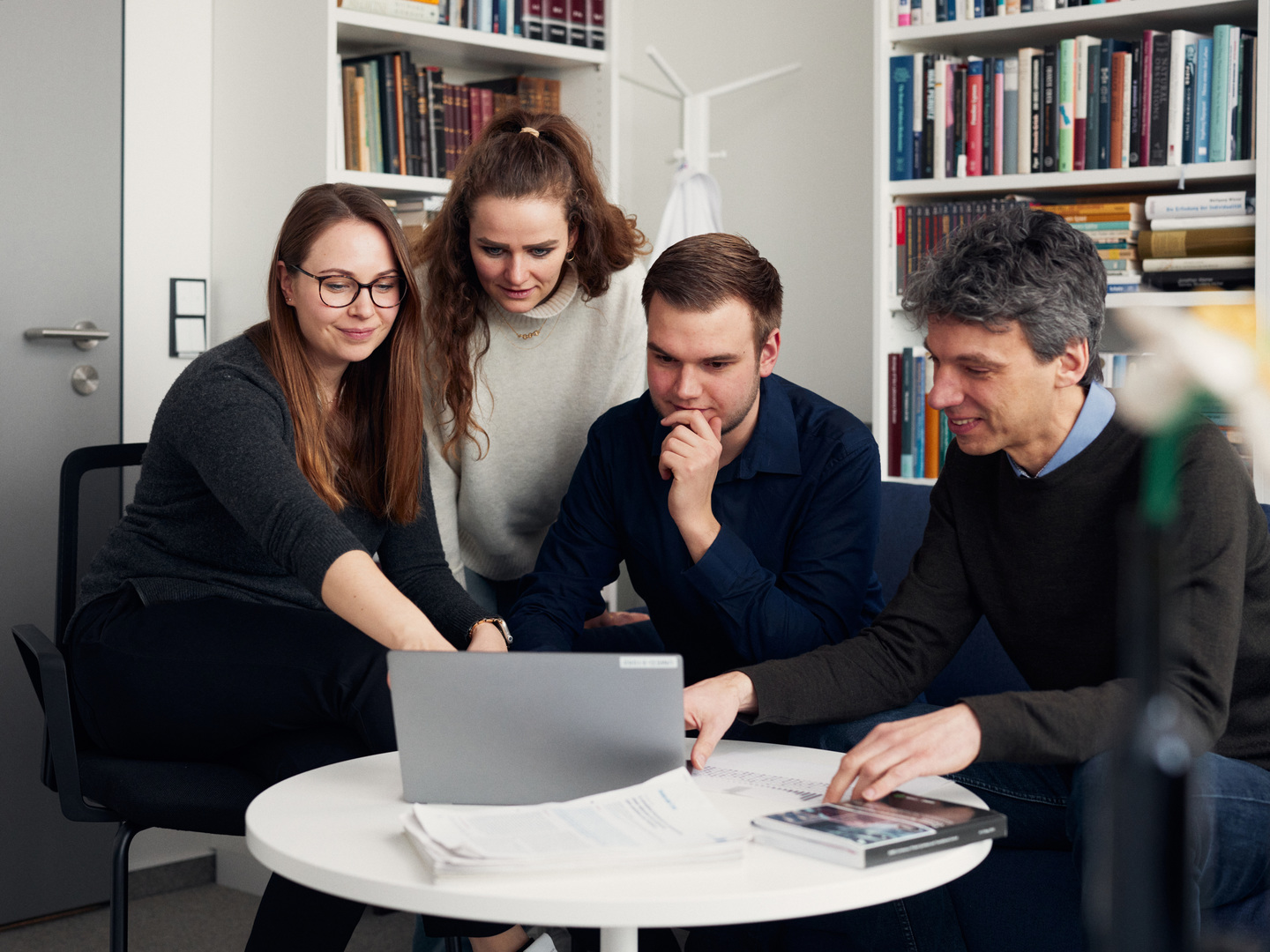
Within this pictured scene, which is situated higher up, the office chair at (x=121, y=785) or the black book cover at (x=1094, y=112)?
the black book cover at (x=1094, y=112)

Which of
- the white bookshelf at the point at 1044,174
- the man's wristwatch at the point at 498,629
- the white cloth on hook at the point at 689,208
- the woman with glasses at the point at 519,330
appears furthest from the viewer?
the white cloth on hook at the point at 689,208

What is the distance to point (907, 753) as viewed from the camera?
112 cm

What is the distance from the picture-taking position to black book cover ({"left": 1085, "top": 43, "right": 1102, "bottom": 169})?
2434 millimetres

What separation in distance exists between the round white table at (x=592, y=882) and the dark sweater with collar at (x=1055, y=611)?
235 mm

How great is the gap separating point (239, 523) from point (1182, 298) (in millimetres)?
1768

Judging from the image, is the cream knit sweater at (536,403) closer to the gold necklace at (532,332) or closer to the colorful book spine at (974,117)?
the gold necklace at (532,332)

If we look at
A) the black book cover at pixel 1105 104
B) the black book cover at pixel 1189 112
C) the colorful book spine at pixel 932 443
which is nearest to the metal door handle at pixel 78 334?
the colorful book spine at pixel 932 443

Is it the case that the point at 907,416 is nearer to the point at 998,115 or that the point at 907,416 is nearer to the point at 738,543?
the point at 998,115

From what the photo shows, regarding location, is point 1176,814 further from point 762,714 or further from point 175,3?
point 175,3

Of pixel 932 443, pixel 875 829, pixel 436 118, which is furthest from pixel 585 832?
pixel 436 118

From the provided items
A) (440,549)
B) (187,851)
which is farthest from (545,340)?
(187,851)

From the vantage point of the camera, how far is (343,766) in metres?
1.31

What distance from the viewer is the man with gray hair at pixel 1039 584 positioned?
1.23 metres

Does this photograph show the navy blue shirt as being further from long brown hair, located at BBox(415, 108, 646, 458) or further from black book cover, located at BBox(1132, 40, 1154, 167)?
black book cover, located at BBox(1132, 40, 1154, 167)
